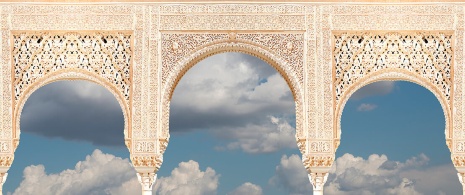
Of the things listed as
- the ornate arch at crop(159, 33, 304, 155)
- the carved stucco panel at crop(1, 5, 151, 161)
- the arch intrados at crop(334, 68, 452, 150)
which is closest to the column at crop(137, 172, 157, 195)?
the ornate arch at crop(159, 33, 304, 155)

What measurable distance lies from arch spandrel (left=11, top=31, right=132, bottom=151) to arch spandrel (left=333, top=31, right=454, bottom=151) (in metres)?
2.15

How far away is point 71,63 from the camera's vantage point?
34.1 ft

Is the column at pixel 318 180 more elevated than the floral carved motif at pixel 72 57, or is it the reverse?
the floral carved motif at pixel 72 57

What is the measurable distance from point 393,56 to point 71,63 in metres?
3.28

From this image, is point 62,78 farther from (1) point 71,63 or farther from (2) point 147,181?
(2) point 147,181

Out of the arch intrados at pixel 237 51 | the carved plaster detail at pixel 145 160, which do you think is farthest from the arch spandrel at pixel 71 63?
the arch intrados at pixel 237 51

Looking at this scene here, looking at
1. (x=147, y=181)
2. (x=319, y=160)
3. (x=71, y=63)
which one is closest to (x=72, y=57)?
(x=71, y=63)

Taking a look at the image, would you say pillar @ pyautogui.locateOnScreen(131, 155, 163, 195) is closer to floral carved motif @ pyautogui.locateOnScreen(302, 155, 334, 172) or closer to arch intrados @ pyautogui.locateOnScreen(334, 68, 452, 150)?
floral carved motif @ pyautogui.locateOnScreen(302, 155, 334, 172)

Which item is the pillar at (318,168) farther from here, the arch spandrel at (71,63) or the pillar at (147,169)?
the arch spandrel at (71,63)

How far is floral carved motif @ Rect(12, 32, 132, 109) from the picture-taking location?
1039 cm

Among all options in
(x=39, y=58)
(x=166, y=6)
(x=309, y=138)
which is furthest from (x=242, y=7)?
(x=39, y=58)

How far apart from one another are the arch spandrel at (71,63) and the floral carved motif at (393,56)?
2.15 m

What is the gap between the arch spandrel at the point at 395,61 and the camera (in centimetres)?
1042

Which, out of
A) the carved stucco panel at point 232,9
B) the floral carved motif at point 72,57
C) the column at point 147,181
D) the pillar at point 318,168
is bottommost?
the column at point 147,181
